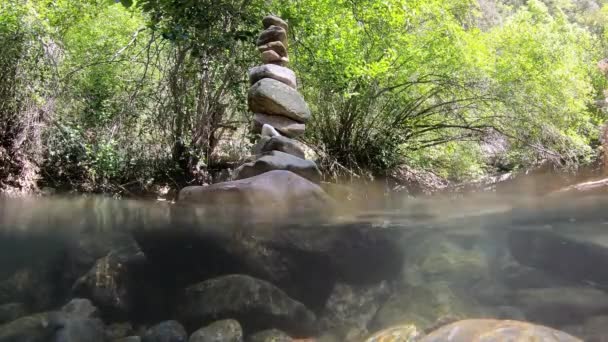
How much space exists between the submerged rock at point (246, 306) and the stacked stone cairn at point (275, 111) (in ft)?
7.32

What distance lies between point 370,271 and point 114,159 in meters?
5.12

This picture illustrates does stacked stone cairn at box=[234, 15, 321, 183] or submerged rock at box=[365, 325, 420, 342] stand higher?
stacked stone cairn at box=[234, 15, 321, 183]

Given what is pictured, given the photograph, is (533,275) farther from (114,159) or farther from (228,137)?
(228,137)

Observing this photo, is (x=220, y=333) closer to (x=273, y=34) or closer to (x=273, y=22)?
(x=273, y=34)

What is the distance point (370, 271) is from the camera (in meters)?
5.85

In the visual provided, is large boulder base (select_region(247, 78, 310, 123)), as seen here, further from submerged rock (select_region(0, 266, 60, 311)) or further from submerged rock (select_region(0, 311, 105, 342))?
submerged rock (select_region(0, 311, 105, 342))

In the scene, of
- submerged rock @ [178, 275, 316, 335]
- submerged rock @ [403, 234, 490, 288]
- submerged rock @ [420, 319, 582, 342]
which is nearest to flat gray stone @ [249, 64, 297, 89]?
submerged rock @ [403, 234, 490, 288]

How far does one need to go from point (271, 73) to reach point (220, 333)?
187 inches

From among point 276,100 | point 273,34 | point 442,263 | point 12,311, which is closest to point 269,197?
point 276,100

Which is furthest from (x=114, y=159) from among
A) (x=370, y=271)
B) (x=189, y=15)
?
(x=370, y=271)

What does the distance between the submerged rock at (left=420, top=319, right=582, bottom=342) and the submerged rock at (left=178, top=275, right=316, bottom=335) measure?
1.63 meters

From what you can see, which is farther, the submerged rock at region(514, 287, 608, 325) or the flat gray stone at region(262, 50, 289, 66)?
the flat gray stone at region(262, 50, 289, 66)

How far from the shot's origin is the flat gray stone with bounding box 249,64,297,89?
825 centimetres

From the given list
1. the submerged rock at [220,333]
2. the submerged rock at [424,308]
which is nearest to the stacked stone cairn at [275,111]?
the submerged rock at [424,308]
